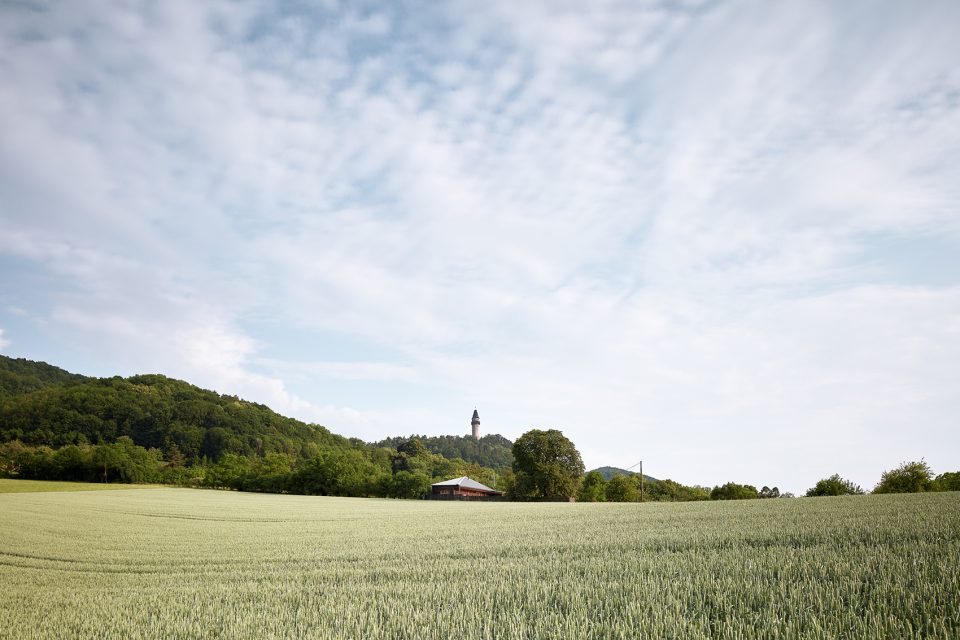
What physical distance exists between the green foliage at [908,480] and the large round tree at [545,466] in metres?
35.9

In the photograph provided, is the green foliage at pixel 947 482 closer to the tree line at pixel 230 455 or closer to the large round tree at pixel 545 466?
the tree line at pixel 230 455

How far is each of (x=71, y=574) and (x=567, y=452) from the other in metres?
69.6

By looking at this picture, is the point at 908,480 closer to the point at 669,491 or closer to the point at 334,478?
the point at 669,491

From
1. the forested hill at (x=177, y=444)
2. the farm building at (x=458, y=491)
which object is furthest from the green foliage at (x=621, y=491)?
the forested hill at (x=177, y=444)

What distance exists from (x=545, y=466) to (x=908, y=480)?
134 ft

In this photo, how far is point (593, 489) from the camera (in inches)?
3615

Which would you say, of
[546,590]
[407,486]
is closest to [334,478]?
[407,486]

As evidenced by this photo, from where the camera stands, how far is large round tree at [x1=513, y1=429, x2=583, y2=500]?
74500 millimetres

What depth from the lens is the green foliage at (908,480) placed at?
163ft

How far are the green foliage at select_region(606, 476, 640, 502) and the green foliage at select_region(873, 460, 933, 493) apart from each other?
1456 inches

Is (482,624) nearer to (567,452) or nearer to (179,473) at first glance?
(567,452)

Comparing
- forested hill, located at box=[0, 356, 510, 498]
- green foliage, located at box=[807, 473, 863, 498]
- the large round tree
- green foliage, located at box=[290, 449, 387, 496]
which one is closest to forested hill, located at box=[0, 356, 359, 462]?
forested hill, located at box=[0, 356, 510, 498]

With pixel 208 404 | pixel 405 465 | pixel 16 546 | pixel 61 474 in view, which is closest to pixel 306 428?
pixel 208 404

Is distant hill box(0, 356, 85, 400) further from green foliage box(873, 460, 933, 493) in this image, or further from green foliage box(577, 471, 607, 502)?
green foliage box(873, 460, 933, 493)
